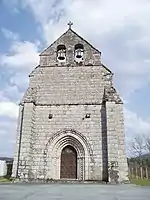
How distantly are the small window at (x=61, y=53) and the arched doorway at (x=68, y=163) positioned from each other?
775cm

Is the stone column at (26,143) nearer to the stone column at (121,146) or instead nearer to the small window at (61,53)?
the small window at (61,53)

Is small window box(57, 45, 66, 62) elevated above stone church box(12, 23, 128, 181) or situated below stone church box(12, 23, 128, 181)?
above

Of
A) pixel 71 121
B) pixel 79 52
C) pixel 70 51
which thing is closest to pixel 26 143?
pixel 71 121

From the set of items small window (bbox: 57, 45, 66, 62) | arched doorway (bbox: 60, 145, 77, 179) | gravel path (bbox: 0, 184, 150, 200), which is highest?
small window (bbox: 57, 45, 66, 62)

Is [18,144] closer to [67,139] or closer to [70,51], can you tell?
[67,139]

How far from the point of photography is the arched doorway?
19.8 meters

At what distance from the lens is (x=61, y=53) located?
74.9 feet

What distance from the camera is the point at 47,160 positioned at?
19438mm

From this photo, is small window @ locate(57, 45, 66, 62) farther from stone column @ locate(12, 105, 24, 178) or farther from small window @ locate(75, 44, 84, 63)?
stone column @ locate(12, 105, 24, 178)

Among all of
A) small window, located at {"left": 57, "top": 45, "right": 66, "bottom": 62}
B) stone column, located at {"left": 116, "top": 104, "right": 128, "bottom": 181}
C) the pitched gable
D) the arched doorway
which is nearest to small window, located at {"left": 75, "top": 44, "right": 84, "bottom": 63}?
the pitched gable

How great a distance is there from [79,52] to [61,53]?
5.30 ft

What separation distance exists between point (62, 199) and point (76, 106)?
12961 millimetres

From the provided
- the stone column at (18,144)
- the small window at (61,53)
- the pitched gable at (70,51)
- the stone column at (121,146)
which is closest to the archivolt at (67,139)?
the stone column at (18,144)

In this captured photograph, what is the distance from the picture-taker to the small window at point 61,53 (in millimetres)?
22688
